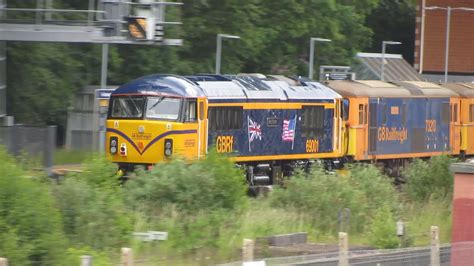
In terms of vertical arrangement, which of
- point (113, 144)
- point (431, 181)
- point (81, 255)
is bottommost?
point (431, 181)

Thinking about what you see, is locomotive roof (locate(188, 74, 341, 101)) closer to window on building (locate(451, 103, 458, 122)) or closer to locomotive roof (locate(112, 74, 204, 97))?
locomotive roof (locate(112, 74, 204, 97))

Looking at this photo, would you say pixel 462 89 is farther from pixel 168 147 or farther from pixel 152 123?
pixel 168 147

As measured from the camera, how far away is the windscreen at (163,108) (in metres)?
30.8

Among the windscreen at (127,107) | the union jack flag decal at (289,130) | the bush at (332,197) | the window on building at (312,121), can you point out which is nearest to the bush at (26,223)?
the bush at (332,197)

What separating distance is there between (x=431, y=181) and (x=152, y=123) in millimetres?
7418

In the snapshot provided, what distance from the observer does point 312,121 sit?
36156mm

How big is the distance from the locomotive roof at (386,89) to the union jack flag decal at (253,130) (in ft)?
20.5

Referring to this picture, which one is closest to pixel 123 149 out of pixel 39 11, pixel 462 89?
pixel 39 11

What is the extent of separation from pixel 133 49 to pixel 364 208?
68.5 feet

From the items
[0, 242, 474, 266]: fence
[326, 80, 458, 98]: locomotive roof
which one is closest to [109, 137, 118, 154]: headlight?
[326, 80, 458, 98]: locomotive roof

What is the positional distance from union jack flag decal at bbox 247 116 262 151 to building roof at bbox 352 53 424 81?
2453 cm

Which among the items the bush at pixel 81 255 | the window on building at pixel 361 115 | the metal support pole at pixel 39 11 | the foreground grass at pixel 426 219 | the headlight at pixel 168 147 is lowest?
the foreground grass at pixel 426 219

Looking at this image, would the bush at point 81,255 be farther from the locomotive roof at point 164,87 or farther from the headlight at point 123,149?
the headlight at point 123,149

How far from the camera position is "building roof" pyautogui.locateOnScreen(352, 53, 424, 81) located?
5981 cm
